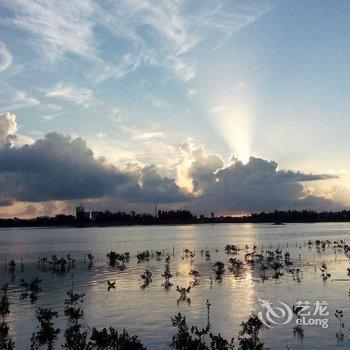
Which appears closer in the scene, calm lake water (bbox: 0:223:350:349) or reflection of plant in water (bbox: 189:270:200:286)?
calm lake water (bbox: 0:223:350:349)

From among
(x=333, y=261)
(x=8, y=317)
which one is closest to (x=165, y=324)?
(x=8, y=317)

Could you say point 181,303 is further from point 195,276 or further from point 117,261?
point 117,261

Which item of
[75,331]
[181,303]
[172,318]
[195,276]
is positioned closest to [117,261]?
[195,276]

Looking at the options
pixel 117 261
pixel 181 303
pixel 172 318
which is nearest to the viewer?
pixel 172 318

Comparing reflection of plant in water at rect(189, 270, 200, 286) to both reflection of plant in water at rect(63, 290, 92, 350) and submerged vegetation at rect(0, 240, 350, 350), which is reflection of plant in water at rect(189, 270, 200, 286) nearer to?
submerged vegetation at rect(0, 240, 350, 350)

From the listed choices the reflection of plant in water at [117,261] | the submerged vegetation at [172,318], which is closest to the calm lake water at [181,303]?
the submerged vegetation at [172,318]

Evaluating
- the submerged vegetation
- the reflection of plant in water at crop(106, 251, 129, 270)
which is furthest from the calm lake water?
the reflection of plant in water at crop(106, 251, 129, 270)

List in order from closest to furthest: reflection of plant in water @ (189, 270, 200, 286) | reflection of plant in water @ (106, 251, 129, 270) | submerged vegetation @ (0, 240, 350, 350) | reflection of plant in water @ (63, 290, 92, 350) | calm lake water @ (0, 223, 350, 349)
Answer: reflection of plant in water @ (63, 290, 92, 350), submerged vegetation @ (0, 240, 350, 350), calm lake water @ (0, 223, 350, 349), reflection of plant in water @ (189, 270, 200, 286), reflection of plant in water @ (106, 251, 129, 270)

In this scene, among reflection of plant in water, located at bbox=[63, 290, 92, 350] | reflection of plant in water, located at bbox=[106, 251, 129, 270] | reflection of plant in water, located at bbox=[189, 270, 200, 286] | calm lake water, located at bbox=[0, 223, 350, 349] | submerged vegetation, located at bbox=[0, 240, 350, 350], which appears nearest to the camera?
reflection of plant in water, located at bbox=[63, 290, 92, 350]

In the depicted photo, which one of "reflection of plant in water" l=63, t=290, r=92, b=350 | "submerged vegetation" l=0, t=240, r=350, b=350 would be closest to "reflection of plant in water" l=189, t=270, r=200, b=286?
"submerged vegetation" l=0, t=240, r=350, b=350

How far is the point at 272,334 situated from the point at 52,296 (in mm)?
23173

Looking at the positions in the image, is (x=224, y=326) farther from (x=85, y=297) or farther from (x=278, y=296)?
(x=85, y=297)

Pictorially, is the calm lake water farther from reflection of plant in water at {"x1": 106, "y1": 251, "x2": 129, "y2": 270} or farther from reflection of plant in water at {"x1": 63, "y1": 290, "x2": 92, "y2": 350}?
reflection of plant in water at {"x1": 106, "y1": 251, "x2": 129, "y2": 270}

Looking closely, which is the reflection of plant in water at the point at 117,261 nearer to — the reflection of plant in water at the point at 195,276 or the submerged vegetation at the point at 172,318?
the submerged vegetation at the point at 172,318
